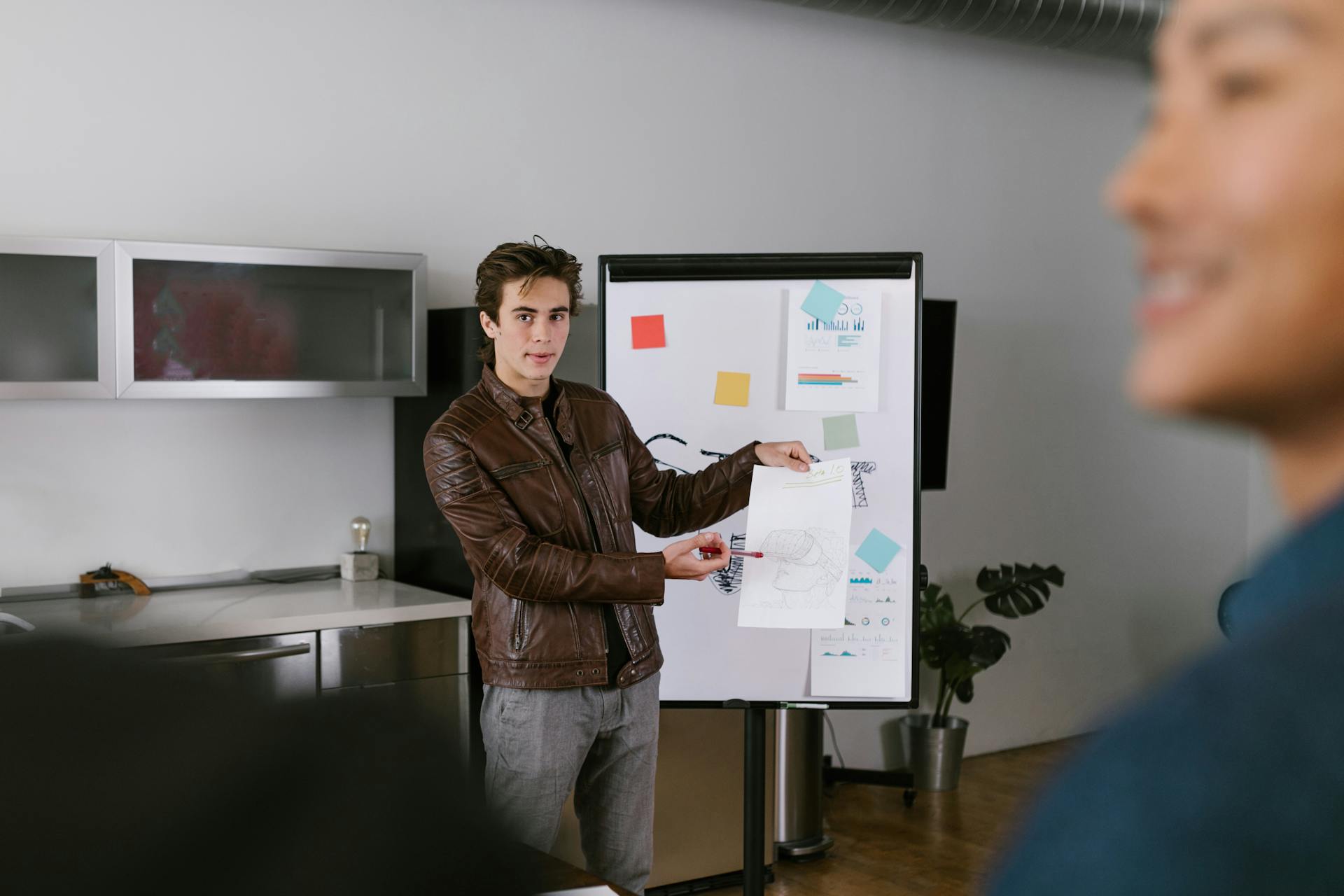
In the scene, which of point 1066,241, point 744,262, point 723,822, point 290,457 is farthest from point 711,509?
point 1066,241

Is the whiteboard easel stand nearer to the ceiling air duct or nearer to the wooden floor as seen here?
the wooden floor

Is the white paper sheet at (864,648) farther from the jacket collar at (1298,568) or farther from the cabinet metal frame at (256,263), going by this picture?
the jacket collar at (1298,568)

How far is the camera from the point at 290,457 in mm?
3924

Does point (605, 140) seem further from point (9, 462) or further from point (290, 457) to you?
point (9, 462)

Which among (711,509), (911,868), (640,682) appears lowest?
(911,868)

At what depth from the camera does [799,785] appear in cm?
422

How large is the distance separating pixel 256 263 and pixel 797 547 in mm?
1644

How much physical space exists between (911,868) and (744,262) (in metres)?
2.12

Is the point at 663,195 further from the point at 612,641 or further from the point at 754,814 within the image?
the point at 754,814

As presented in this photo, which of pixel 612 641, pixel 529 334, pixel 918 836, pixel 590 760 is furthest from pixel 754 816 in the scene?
pixel 918 836

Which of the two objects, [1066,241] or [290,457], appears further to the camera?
[1066,241]

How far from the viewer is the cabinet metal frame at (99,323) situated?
3158 mm

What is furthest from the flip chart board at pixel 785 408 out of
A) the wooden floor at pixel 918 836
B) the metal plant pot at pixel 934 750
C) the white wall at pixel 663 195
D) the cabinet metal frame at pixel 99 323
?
the metal plant pot at pixel 934 750

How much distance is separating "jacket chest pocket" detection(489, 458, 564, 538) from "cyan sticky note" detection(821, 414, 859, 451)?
0.81m
